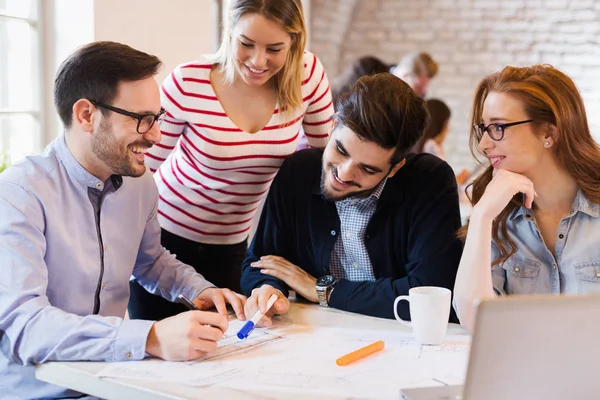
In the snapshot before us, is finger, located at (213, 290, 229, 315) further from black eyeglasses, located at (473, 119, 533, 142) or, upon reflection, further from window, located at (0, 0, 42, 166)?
window, located at (0, 0, 42, 166)

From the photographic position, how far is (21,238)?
146cm

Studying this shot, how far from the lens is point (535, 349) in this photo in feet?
3.20

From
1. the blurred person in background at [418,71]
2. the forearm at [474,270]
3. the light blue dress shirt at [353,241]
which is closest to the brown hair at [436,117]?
the blurred person in background at [418,71]

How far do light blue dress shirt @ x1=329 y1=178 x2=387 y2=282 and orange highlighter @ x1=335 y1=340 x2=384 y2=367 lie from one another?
1.34 ft

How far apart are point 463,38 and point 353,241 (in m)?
4.08

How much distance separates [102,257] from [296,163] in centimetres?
59

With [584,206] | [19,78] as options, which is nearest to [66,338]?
[584,206]

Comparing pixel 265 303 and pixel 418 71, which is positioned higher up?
pixel 418 71

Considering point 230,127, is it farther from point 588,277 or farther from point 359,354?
point 588,277

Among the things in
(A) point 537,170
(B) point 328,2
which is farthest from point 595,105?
(A) point 537,170

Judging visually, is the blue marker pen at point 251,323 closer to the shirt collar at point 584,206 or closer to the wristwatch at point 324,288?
the wristwatch at point 324,288

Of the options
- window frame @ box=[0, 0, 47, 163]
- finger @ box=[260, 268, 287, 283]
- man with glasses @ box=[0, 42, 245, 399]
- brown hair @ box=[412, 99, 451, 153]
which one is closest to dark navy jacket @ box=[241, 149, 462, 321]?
finger @ box=[260, 268, 287, 283]

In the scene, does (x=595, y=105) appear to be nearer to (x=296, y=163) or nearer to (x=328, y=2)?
(x=328, y=2)

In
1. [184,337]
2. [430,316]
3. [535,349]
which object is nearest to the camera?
[535,349]
